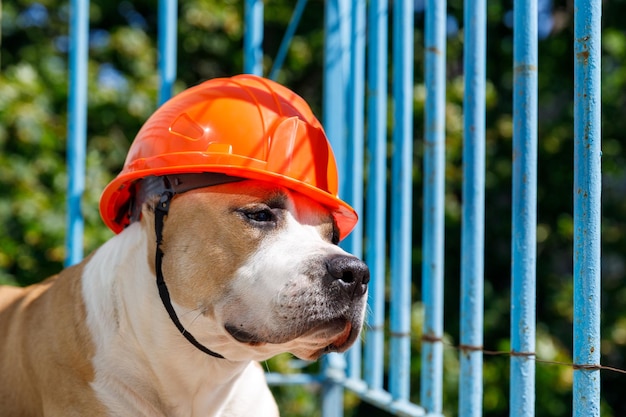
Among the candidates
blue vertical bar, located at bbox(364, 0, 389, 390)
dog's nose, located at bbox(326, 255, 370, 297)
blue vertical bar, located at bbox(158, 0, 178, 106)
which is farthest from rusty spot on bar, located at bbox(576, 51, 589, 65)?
blue vertical bar, located at bbox(158, 0, 178, 106)

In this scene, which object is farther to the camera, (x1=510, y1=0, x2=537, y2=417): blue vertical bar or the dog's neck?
the dog's neck

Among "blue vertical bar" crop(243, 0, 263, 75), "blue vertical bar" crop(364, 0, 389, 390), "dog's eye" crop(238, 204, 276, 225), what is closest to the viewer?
"dog's eye" crop(238, 204, 276, 225)

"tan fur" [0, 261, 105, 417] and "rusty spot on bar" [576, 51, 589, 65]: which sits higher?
"rusty spot on bar" [576, 51, 589, 65]

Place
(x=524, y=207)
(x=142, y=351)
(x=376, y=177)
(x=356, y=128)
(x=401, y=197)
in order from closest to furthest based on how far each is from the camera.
A: (x=524, y=207) < (x=142, y=351) < (x=401, y=197) < (x=376, y=177) < (x=356, y=128)

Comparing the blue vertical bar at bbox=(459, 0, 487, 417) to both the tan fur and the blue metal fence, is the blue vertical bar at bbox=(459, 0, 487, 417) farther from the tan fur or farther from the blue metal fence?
the tan fur

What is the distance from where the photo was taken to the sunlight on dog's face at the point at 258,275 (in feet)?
6.65

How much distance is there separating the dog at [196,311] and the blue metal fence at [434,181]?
1.33 ft

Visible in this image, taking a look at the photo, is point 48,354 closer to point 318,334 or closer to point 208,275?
point 208,275

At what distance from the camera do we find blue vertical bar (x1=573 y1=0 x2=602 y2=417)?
1.77 meters

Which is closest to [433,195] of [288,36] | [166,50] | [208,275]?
[208,275]

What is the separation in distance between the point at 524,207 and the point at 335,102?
1.84 meters

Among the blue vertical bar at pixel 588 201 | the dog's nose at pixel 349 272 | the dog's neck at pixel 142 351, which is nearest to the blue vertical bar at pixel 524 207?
the blue vertical bar at pixel 588 201

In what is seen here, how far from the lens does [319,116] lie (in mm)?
5629

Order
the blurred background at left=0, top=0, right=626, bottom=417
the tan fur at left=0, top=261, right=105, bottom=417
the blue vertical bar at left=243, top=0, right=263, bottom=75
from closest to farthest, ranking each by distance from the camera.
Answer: the tan fur at left=0, top=261, right=105, bottom=417 → the blue vertical bar at left=243, top=0, right=263, bottom=75 → the blurred background at left=0, top=0, right=626, bottom=417
